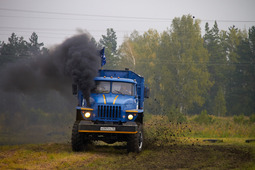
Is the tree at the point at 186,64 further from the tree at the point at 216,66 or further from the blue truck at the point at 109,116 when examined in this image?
the blue truck at the point at 109,116

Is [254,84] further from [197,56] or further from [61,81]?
[61,81]

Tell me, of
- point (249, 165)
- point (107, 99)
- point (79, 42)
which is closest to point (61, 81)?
point (79, 42)

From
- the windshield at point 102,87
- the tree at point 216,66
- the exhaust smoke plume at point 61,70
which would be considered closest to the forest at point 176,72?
the tree at point 216,66

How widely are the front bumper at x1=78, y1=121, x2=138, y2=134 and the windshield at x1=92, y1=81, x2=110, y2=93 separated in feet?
5.68

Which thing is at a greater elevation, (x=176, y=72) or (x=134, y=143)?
(x=176, y=72)

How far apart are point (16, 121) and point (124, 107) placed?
3028 cm

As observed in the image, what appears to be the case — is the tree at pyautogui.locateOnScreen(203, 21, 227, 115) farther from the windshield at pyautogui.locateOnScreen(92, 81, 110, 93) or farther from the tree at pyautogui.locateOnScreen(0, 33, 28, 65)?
the windshield at pyautogui.locateOnScreen(92, 81, 110, 93)

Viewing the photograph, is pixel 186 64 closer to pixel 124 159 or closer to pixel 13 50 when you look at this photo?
pixel 13 50

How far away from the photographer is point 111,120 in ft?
43.7

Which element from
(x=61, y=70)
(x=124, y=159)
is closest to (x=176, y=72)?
(x=61, y=70)

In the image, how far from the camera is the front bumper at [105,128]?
1279cm

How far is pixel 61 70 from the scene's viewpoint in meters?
15.8

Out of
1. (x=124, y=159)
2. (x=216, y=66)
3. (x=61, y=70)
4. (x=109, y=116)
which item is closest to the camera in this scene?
(x=124, y=159)

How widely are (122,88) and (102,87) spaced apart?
762 mm
